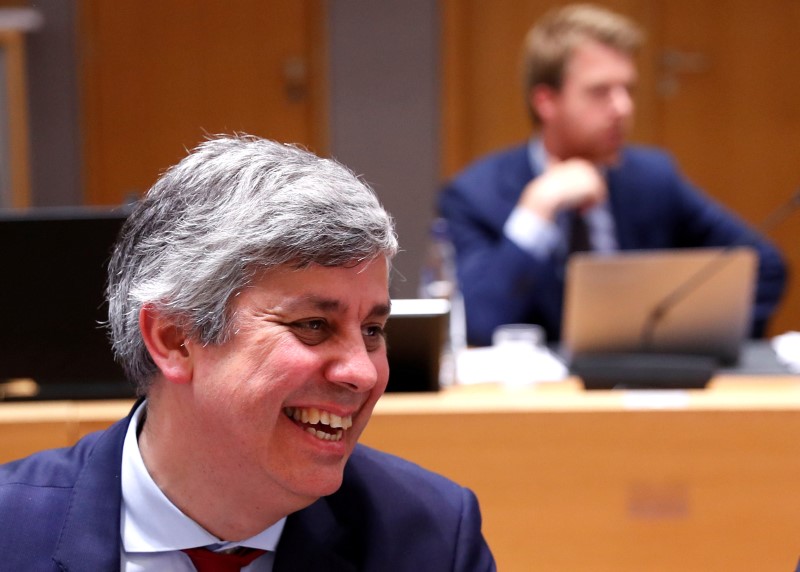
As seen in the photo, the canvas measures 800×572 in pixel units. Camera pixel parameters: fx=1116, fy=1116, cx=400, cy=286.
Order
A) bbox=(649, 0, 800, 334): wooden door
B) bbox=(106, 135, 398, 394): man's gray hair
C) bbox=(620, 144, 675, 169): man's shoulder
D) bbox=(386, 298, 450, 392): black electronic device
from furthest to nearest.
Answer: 1. bbox=(649, 0, 800, 334): wooden door
2. bbox=(620, 144, 675, 169): man's shoulder
3. bbox=(386, 298, 450, 392): black electronic device
4. bbox=(106, 135, 398, 394): man's gray hair

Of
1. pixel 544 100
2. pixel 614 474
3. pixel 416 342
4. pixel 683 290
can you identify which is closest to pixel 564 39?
pixel 544 100

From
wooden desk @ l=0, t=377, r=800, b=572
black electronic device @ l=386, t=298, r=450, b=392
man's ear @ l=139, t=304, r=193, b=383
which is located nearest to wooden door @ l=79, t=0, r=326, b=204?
black electronic device @ l=386, t=298, r=450, b=392

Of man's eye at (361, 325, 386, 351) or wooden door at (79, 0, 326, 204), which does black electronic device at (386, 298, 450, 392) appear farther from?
wooden door at (79, 0, 326, 204)

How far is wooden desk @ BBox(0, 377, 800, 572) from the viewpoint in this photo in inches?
76.4

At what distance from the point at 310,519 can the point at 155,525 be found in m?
0.17

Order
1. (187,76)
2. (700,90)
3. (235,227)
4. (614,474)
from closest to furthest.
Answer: (235,227) → (614,474) → (700,90) → (187,76)

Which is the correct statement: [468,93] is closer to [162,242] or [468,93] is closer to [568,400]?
[568,400]

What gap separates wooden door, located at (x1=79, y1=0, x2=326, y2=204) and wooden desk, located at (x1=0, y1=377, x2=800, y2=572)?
3522mm

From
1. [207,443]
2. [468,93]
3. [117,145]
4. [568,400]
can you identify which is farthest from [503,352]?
[117,145]

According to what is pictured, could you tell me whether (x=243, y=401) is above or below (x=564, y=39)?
below

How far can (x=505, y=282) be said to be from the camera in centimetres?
299

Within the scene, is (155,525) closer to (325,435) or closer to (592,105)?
(325,435)

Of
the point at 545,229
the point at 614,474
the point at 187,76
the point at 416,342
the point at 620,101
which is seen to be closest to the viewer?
the point at 614,474

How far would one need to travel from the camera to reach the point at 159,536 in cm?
125
